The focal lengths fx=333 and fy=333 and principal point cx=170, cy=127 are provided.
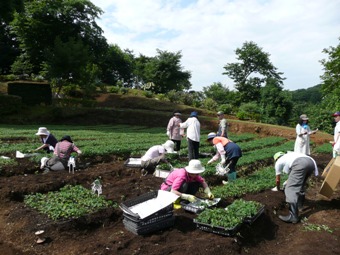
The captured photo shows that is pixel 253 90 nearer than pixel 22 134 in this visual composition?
No

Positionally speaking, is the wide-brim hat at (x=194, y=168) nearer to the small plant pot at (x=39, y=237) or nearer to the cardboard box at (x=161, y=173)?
the cardboard box at (x=161, y=173)

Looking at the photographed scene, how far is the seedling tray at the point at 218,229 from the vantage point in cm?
615

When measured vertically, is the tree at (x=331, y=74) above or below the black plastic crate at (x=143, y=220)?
above

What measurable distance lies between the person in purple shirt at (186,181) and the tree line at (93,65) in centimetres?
2515

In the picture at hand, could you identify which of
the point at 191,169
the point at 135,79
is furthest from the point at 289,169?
the point at 135,79

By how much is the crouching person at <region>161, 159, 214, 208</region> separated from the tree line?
25.2m

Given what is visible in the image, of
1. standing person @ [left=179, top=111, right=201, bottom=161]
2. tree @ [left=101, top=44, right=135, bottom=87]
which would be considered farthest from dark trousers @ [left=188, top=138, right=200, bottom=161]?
tree @ [left=101, top=44, right=135, bottom=87]

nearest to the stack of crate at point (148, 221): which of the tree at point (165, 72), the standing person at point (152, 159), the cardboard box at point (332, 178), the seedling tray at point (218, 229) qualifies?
the seedling tray at point (218, 229)

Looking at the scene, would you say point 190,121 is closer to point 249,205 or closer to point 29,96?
point 249,205

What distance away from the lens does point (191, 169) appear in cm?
741

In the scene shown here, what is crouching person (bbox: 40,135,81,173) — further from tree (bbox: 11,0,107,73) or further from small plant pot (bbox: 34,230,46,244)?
tree (bbox: 11,0,107,73)

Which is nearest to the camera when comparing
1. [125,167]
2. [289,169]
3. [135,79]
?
[289,169]

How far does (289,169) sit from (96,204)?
4.64 metres

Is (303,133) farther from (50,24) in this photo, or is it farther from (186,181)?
(50,24)
